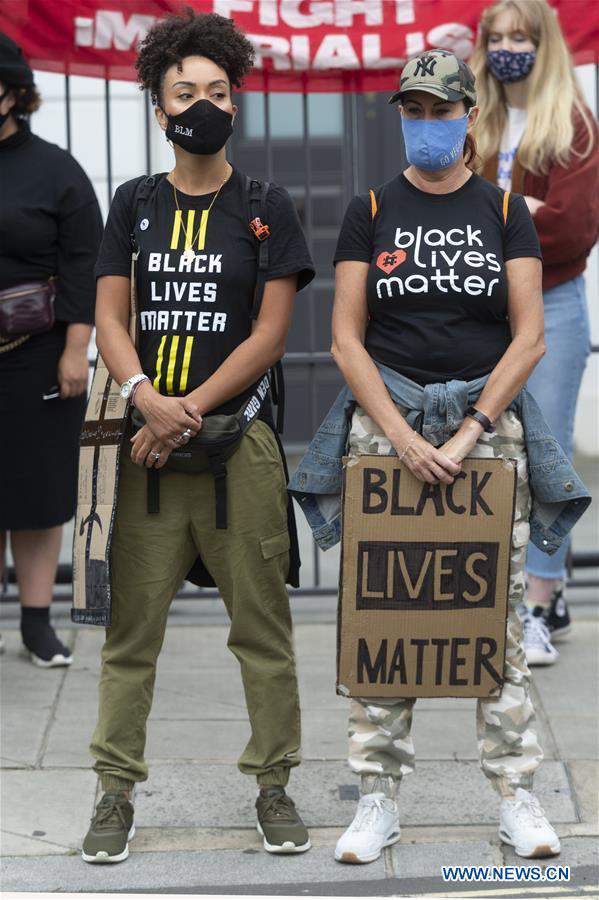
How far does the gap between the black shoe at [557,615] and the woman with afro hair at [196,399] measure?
6.26ft

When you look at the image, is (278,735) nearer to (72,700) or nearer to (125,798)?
(125,798)

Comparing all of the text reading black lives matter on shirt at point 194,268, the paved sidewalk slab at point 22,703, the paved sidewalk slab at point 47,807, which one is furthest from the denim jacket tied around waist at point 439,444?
the paved sidewalk slab at point 22,703

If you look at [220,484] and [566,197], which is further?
[566,197]

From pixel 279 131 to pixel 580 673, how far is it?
5006mm

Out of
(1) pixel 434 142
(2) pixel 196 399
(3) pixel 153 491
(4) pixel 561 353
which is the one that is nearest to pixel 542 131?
(4) pixel 561 353

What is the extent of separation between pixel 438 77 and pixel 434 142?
162mm

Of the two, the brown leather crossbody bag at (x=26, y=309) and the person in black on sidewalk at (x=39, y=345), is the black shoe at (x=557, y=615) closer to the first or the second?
the person in black on sidewalk at (x=39, y=345)

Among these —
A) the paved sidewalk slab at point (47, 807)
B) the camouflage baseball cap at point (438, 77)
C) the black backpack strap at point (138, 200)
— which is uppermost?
the camouflage baseball cap at point (438, 77)

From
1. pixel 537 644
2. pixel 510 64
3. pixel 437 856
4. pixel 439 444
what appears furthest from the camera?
pixel 537 644

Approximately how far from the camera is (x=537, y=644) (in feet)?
17.2

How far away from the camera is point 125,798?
3.74 meters

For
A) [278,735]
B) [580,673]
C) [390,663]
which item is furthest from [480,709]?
[580,673]

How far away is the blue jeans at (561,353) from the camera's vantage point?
16.5 ft

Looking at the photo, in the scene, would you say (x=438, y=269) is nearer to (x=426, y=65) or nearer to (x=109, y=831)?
(x=426, y=65)
